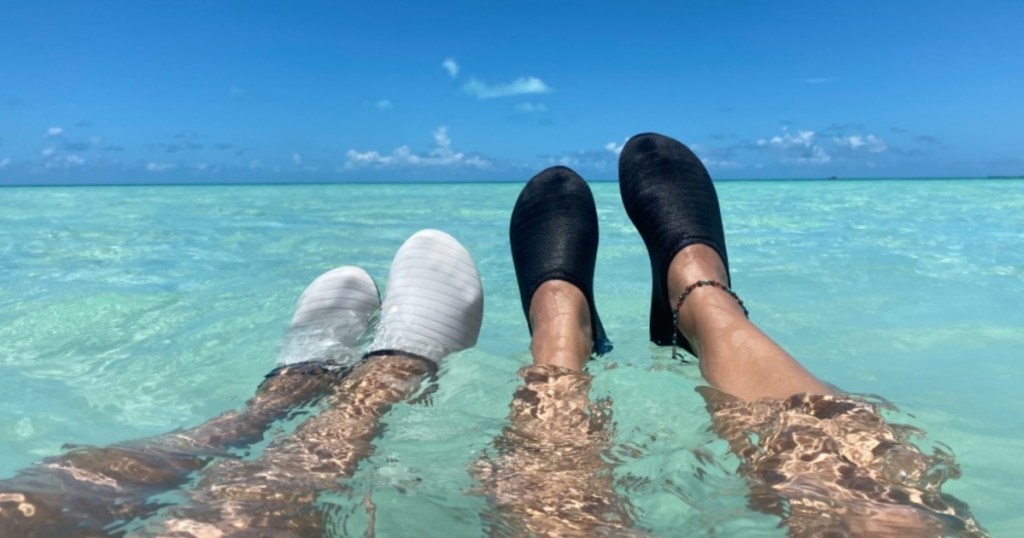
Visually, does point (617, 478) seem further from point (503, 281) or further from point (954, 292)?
point (954, 292)

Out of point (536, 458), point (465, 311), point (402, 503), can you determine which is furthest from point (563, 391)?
point (465, 311)

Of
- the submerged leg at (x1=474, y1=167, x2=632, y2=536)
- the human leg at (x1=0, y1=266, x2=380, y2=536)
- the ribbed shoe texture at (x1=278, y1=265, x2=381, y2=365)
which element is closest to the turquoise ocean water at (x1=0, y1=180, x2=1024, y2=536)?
the submerged leg at (x1=474, y1=167, x2=632, y2=536)

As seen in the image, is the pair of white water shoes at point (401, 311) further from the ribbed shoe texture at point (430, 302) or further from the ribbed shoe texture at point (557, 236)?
the ribbed shoe texture at point (557, 236)

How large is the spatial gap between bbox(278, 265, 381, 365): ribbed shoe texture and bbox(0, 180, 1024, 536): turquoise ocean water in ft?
0.54

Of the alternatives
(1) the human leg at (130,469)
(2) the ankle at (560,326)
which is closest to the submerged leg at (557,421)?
(2) the ankle at (560,326)

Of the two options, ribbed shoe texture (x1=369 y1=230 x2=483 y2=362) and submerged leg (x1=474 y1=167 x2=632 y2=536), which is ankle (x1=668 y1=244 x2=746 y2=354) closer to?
submerged leg (x1=474 y1=167 x2=632 y2=536)

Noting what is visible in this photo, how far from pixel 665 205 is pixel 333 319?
1.18 m

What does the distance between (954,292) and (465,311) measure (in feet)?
7.79

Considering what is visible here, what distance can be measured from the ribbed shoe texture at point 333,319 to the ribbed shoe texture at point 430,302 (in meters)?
0.14

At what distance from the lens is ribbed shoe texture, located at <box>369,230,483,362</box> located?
203cm

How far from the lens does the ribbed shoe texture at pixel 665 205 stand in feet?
7.19

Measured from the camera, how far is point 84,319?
2.84 m

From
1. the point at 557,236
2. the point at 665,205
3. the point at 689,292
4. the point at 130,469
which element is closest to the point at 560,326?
the point at 689,292

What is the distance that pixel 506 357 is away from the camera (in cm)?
222
